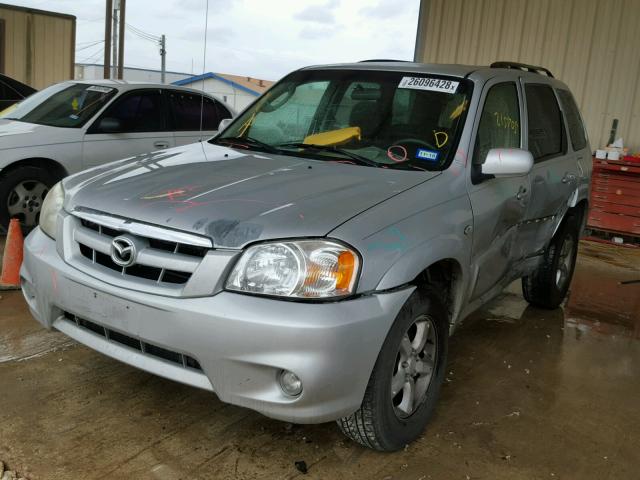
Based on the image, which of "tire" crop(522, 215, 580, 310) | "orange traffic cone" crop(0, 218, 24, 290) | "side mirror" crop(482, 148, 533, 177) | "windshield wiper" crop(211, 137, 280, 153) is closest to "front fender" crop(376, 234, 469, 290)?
"side mirror" crop(482, 148, 533, 177)

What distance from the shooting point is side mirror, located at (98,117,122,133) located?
6344mm

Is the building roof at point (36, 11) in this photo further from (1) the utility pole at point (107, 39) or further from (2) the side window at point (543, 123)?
(2) the side window at point (543, 123)

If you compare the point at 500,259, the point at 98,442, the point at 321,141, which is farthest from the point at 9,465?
the point at 500,259

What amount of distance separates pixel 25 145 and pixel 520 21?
7.17m

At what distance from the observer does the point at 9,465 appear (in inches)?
102

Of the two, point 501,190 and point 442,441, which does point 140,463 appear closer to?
point 442,441

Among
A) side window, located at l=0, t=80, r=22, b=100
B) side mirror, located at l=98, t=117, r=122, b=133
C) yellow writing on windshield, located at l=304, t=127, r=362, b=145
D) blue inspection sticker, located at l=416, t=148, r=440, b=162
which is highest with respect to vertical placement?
side window, located at l=0, t=80, r=22, b=100

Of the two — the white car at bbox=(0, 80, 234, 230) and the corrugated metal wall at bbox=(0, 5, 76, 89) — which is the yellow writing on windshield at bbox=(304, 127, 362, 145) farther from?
Result: the corrugated metal wall at bbox=(0, 5, 76, 89)

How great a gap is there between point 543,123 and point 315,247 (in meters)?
2.64

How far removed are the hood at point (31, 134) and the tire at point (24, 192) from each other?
23cm

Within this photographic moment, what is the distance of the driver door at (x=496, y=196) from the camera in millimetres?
3336

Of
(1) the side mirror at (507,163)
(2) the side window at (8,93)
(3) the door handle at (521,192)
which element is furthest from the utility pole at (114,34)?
(1) the side mirror at (507,163)

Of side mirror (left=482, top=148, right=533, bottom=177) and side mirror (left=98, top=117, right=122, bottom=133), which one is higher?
side mirror (left=482, top=148, right=533, bottom=177)

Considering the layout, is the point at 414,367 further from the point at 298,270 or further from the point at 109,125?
the point at 109,125
